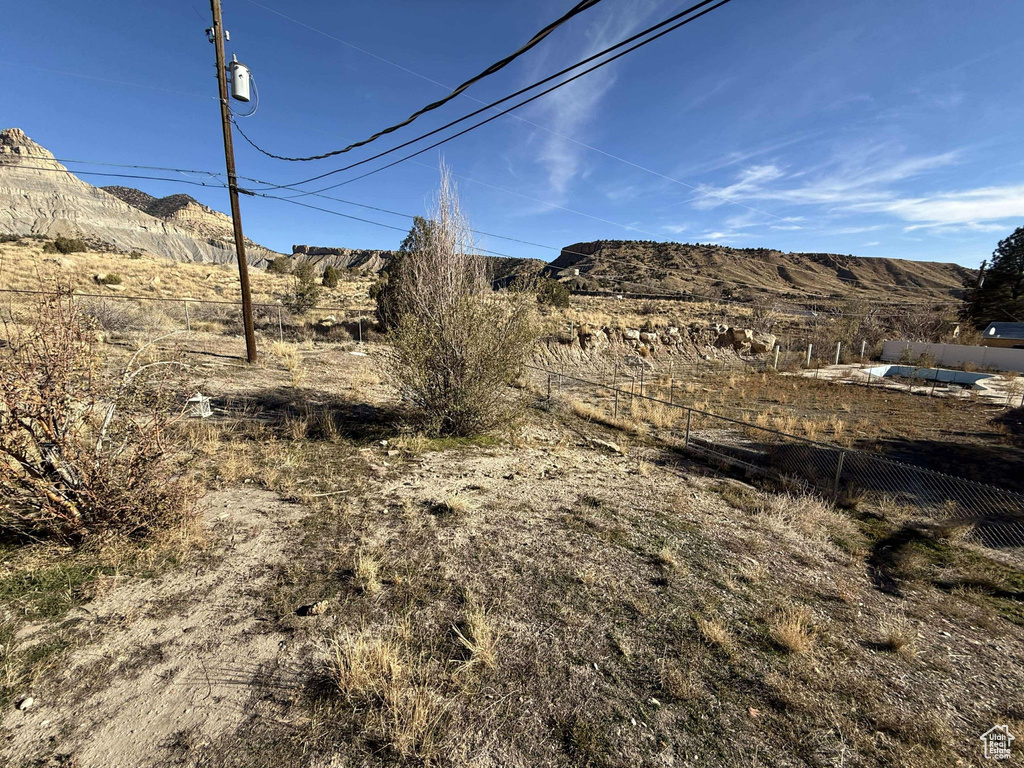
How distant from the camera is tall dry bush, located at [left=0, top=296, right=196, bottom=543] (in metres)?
3.26

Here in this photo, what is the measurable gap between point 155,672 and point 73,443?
2.26 meters

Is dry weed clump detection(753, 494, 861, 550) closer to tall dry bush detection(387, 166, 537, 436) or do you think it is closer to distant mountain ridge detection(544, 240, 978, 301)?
tall dry bush detection(387, 166, 537, 436)

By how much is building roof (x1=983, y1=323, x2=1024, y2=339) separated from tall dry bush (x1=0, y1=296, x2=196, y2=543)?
1927 inches

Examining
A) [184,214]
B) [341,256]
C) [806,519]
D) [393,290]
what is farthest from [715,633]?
[341,256]

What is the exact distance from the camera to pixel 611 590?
402cm

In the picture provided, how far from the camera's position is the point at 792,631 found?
344cm

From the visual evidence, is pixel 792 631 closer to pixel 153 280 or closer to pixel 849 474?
pixel 849 474

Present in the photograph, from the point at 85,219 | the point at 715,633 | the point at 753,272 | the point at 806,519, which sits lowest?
the point at 806,519

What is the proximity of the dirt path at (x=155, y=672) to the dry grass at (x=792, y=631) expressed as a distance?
408 centimetres

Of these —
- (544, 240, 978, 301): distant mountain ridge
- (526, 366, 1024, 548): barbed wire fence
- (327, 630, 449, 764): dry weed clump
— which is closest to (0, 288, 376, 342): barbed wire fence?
(526, 366, 1024, 548): barbed wire fence

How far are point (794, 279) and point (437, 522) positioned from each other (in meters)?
108

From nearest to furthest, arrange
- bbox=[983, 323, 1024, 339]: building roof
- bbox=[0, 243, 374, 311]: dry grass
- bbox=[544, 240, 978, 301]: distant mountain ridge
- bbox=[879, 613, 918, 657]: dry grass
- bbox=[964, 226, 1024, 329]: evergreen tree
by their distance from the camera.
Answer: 1. bbox=[879, 613, 918, 657]: dry grass
2. bbox=[0, 243, 374, 311]: dry grass
3. bbox=[983, 323, 1024, 339]: building roof
4. bbox=[964, 226, 1024, 329]: evergreen tree
5. bbox=[544, 240, 978, 301]: distant mountain ridge

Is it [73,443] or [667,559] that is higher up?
[73,443]

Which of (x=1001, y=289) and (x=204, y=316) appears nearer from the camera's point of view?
(x=204, y=316)
